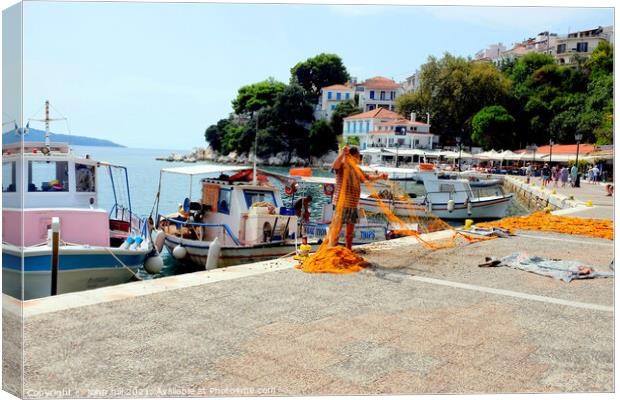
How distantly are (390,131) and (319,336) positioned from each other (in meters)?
78.3

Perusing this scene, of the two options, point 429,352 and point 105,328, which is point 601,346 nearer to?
point 429,352

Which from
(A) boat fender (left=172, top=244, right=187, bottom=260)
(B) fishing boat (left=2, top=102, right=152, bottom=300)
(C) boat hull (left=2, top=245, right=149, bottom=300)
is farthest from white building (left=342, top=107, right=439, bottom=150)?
(C) boat hull (left=2, top=245, right=149, bottom=300)

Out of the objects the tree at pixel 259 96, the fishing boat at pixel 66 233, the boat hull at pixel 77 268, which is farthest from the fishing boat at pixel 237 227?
the tree at pixel 259 96

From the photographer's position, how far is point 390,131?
272ft

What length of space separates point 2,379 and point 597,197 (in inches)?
1186

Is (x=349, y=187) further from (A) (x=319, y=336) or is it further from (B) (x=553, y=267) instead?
(A) (x=319, y=336)

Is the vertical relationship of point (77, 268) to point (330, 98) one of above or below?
below

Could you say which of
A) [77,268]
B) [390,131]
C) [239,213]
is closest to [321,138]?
[390,131]

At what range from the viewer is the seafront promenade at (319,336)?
5.08 m

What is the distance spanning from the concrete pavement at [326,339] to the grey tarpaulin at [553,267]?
506 millimetres

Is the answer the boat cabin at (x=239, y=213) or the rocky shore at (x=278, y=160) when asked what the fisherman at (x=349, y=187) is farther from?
the rocky shore at (x=278, y=160)

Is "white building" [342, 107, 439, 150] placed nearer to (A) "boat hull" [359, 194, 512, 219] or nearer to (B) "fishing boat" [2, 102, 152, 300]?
(A) "boat hull" [359, 194, 512, 219]

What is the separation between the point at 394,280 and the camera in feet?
29.4

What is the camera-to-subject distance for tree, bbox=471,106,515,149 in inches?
3076
